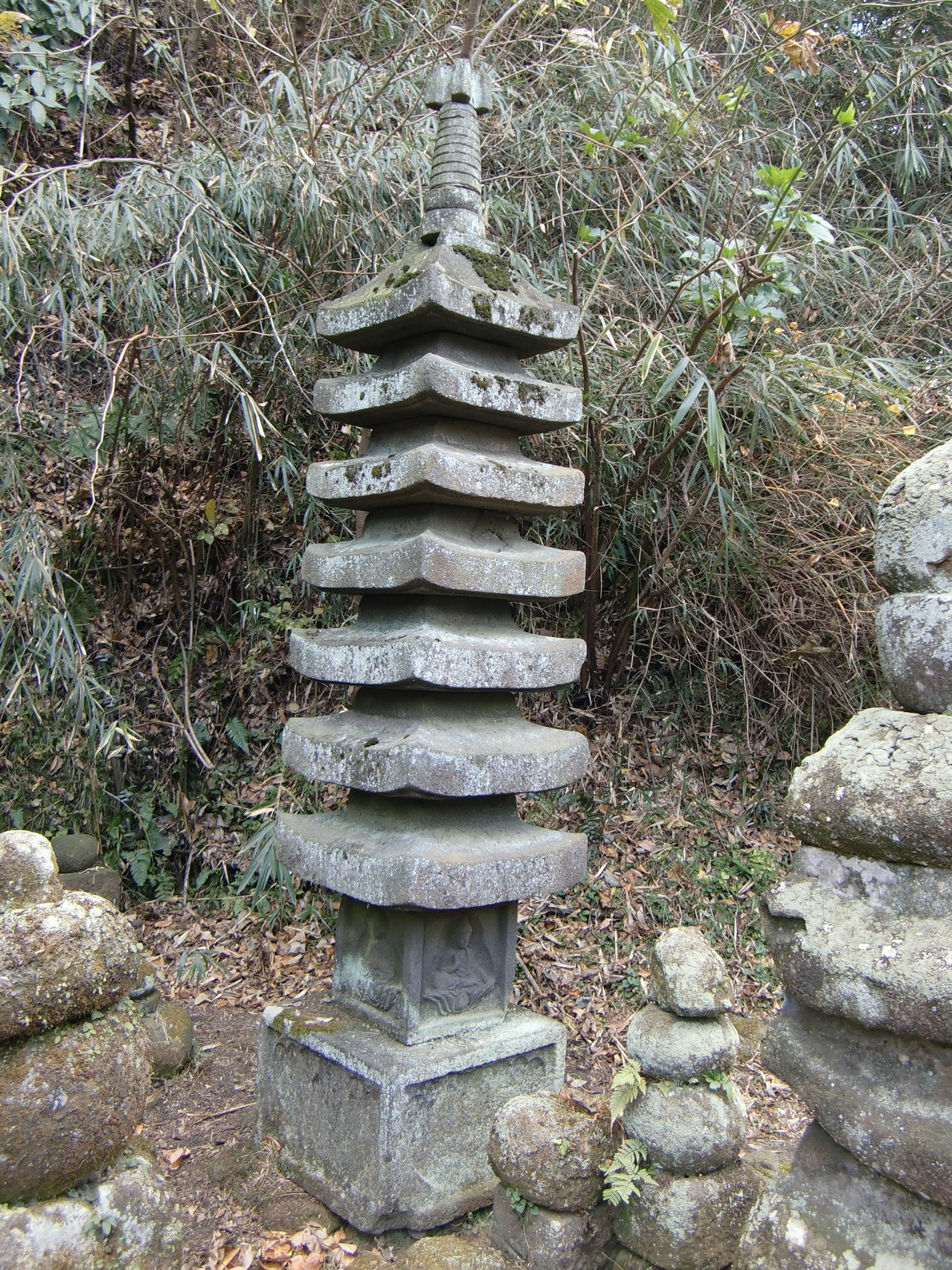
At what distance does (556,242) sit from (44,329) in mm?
3039

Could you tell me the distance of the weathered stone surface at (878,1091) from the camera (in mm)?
1567

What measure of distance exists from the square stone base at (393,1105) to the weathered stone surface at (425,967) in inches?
2.2

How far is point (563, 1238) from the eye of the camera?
2289mm

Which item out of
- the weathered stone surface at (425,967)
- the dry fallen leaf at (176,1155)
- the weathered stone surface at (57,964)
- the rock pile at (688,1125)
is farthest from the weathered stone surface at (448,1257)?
the weathered stone surface at (57,964)

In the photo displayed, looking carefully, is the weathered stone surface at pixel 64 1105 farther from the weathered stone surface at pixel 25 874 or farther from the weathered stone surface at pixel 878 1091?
the weathered stone surface at pixel 878 1091

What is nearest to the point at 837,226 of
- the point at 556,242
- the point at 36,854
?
the point at 556,242

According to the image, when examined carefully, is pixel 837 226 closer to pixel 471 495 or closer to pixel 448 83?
pixel 448 83

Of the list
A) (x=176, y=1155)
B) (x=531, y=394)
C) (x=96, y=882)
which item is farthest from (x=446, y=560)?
(x=96, y=882)

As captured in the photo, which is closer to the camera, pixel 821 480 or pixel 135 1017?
pixel 135 1017

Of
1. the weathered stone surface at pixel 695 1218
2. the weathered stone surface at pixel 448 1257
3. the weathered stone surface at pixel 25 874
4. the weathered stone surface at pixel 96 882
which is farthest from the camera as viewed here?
the weathered stone surface at pixel 96 882

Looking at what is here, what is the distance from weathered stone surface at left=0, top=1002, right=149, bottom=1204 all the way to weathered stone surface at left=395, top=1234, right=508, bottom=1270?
1.08m

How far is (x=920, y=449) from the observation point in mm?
4684

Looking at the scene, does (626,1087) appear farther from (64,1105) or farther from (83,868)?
(83,868)

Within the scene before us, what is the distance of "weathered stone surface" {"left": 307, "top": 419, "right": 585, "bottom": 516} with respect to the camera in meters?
2.73
